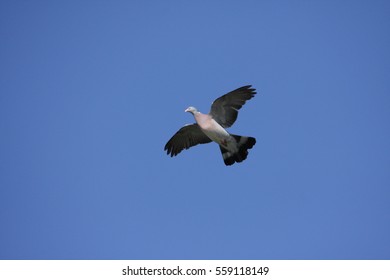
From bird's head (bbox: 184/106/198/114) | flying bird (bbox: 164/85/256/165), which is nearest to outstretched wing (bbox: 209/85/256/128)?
flying bird (bbox: 164/85/256/165)

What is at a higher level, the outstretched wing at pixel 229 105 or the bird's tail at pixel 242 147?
the outstretched wing at pixel 229 105

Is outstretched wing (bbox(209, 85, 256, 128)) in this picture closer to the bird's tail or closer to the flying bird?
the flying bird

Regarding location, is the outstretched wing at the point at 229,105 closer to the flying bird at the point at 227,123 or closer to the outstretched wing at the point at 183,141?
the flying bird at the point at 227,123

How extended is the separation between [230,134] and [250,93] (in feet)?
3.30

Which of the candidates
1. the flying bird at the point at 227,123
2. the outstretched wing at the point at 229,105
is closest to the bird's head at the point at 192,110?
the flying bird at the point at 227,123

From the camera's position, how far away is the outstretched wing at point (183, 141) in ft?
51.1

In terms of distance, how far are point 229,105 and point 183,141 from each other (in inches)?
61.6

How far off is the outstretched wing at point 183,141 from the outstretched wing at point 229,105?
776 millimetres

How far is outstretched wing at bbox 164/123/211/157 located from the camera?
15.6 m

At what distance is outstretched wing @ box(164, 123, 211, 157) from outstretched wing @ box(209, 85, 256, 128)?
0.78 meters

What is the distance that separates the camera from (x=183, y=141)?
51.4ft

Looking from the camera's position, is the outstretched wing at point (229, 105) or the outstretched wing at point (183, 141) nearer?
the outstretched wing at point (229, 105)
